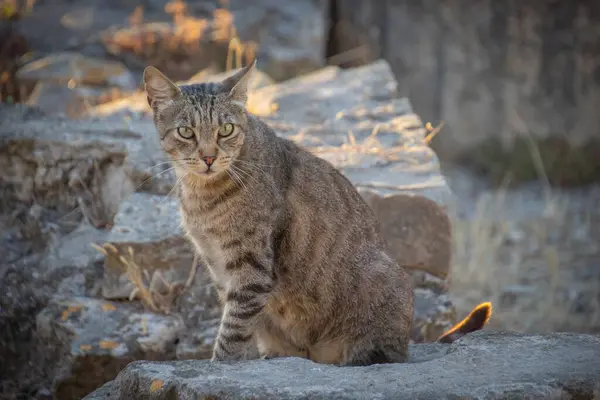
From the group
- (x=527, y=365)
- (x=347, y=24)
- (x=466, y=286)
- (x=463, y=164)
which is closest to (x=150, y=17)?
(x=347, y=24)

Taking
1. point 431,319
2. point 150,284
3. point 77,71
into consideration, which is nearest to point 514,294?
point 431,319

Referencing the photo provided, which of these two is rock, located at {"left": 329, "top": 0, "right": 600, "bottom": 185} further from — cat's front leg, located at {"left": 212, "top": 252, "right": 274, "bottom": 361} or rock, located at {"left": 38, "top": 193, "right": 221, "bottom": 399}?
cat's front leg, located at {"left": 212, "top": 252, "right": 274, "bottom": 361}

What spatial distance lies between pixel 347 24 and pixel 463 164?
2.05 metres

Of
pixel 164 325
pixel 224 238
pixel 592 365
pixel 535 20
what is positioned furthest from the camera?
pixel 535 20

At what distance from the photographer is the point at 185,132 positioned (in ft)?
13.0

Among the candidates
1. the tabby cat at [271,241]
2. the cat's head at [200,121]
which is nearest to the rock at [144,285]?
the tabby cat at [271,241]

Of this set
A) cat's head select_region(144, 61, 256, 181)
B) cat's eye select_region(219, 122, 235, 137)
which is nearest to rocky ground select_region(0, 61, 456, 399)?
cat's head select_region(144, 61, 256, 181)

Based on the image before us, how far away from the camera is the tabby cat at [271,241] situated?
395 centimetres

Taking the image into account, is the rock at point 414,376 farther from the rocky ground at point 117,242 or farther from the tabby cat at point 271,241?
the rocky ground at point 117,242

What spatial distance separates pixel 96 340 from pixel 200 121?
156cm

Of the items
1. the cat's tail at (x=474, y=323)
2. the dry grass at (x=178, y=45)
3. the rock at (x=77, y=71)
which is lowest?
the cat's tail at (x=474, y=323)

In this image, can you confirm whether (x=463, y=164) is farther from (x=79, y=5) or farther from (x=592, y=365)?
(x=592, y=365)

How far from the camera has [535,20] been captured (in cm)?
943

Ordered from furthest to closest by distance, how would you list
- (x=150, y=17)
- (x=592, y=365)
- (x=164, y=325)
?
(x=150, y=17)
(x=164, y=325)
(x=592, y=365)
